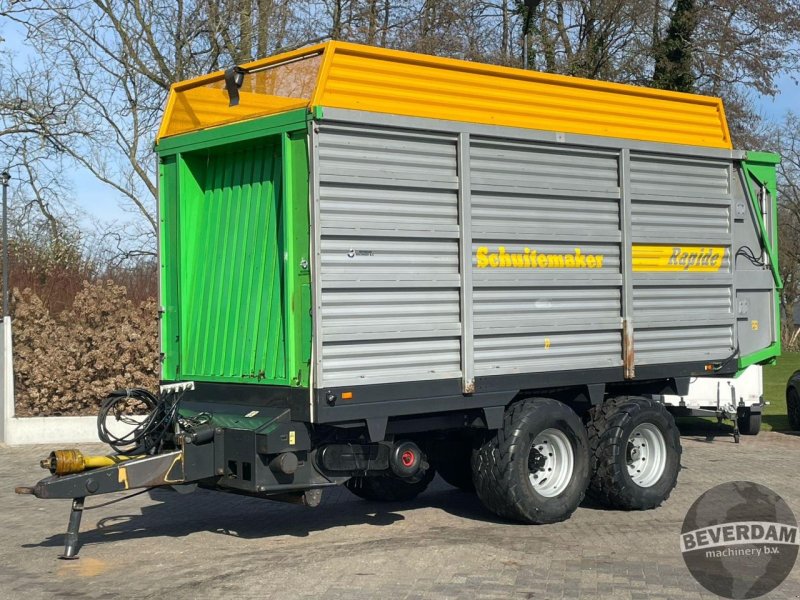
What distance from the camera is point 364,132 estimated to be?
845 centimetres

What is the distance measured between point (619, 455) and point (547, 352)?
3.89ft

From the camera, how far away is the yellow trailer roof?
27.8 ft

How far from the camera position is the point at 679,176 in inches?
422

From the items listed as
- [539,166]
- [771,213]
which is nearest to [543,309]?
[539,166]

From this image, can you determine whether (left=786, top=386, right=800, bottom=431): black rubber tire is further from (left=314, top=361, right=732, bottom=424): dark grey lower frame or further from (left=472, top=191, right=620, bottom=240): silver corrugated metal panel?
(left=472, top=191, right=620, bottom=240): silver corrugated metal panel

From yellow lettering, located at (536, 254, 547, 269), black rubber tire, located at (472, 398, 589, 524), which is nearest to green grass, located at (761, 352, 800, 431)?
black rubber tire, located at (472, 398, 589, 524)

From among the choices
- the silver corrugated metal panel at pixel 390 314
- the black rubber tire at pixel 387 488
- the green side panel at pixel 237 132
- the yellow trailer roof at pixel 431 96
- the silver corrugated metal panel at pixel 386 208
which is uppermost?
the yellow trailer roof at pixel 431 96

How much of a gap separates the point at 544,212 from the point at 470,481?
9.03 feet

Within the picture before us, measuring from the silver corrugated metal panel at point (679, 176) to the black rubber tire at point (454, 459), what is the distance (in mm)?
2757

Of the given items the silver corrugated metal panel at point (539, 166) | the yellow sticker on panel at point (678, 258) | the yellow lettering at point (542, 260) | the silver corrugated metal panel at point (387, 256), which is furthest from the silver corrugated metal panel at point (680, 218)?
the silver corrugated metal panel at point (387, 256)

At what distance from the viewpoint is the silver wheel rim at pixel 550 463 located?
9539 mm

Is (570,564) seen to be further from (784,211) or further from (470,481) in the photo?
(784,211)

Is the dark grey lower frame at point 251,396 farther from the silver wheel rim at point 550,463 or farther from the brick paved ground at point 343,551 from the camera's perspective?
the silver wheel rim at point 550,463

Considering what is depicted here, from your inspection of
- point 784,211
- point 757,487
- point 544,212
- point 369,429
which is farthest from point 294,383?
point 784,211
